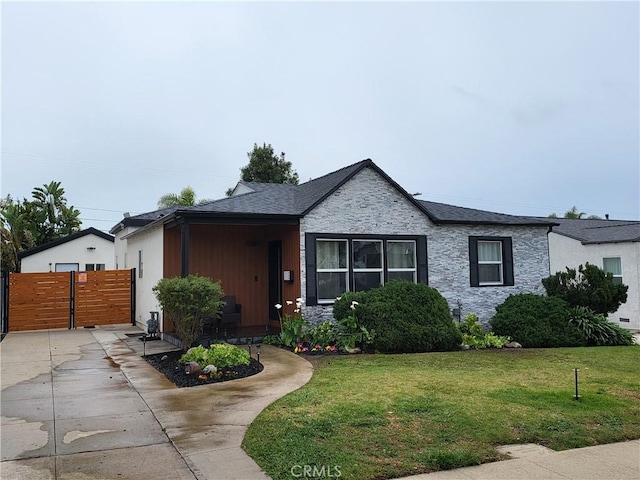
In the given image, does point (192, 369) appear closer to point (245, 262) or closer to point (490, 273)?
point (245, 262)

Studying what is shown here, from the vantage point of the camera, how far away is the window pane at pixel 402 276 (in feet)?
45.0

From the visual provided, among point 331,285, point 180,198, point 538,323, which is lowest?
point 538,323

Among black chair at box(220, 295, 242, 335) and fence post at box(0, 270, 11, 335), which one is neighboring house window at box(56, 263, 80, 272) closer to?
fence post at box(0, 270, 11, 335)

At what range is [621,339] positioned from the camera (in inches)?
512

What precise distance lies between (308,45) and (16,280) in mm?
11705

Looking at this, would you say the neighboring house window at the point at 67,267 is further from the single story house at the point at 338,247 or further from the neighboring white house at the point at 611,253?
the neighboring white house at the point at 611,253

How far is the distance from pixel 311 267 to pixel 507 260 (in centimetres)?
651

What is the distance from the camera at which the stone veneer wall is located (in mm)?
12891

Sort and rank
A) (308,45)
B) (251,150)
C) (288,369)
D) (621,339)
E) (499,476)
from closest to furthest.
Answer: (499,476) → (288,369) → (621,339) → (308,45) → (251,150)

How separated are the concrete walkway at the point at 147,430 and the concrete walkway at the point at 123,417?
0.04 ft

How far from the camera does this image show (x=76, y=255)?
2603 centimetres

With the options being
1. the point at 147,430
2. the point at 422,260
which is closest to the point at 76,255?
the point at 422,260

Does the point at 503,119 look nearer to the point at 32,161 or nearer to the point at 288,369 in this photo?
the point at 288,369

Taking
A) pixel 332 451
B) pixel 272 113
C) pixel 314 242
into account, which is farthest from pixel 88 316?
pixel 332 451
